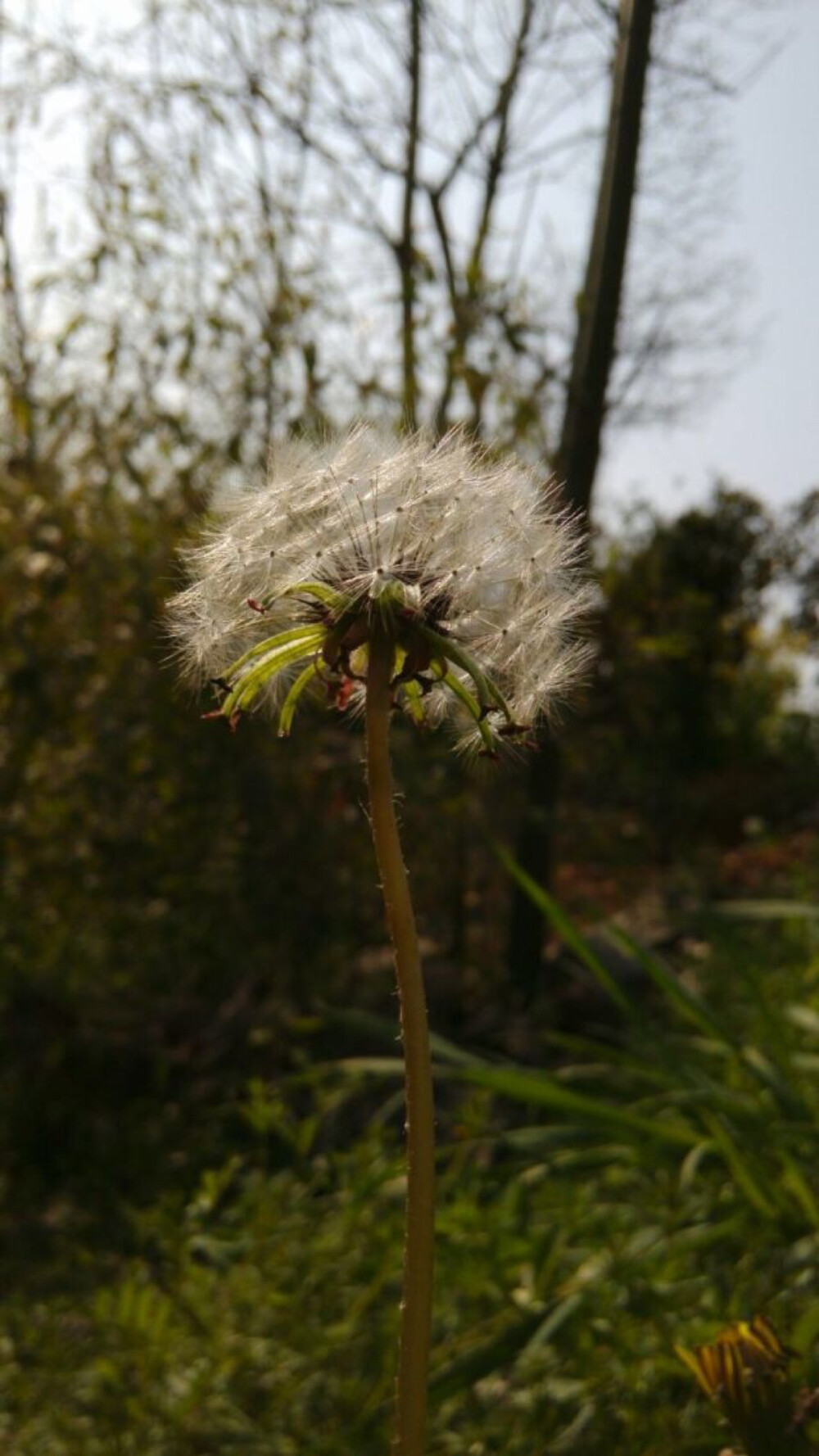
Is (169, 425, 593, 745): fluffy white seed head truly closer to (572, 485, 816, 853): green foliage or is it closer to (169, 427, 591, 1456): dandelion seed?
(169, 427, 591, 1456): dandelion seed

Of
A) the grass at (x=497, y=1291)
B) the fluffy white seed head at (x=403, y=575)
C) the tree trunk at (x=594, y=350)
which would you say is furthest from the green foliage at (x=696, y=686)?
the fluffy white seed head at (x=403, y=575)

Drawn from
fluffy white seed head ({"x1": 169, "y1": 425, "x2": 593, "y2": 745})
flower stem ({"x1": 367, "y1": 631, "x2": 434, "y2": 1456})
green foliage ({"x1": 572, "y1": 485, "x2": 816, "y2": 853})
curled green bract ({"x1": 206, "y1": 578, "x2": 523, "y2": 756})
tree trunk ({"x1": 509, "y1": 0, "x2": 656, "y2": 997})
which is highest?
green foliage ({"x1": 572, "y1": 485, "x2": 816, "y2": 853})

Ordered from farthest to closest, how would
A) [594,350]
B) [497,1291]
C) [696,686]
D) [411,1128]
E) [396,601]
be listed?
1. [696,686]
2. [594,350]
3. [497,1291]
4. [396,601]
5. [411,1128]

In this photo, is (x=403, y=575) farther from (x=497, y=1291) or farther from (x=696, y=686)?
(x=696, y=686)

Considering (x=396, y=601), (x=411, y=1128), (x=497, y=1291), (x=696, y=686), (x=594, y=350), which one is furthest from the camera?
(x=696, y=686)

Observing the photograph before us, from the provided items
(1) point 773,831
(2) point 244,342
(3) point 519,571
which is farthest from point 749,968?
(1) point 773,831

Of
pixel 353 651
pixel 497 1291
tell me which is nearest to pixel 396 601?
pixel 353 651

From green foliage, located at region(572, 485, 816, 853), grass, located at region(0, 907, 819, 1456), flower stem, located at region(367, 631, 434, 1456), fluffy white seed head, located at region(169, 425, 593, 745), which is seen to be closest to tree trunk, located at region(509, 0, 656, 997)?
fluffy white seed head, located at region(169, 425, 593, 745)

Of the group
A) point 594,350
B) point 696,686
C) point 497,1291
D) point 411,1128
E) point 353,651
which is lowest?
point 411,1128
